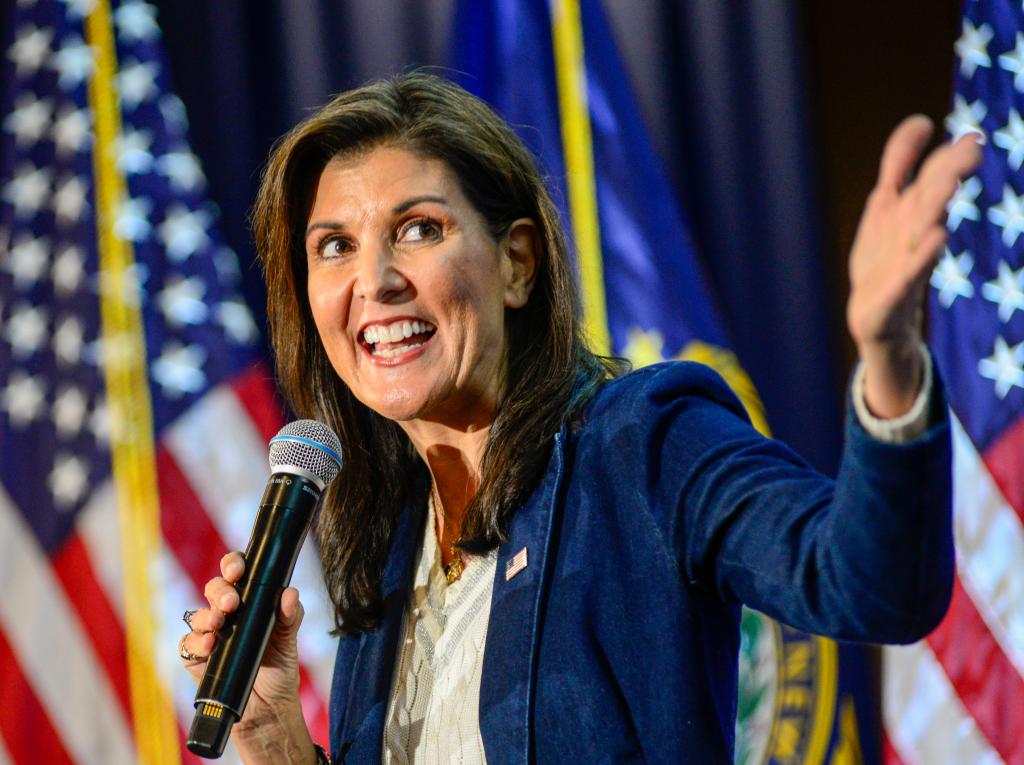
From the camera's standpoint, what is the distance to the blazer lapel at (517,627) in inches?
50.6

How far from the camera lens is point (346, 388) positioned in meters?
1.94

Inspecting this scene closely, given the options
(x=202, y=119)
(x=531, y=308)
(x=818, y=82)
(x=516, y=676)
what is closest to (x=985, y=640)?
(x=818, y=82)

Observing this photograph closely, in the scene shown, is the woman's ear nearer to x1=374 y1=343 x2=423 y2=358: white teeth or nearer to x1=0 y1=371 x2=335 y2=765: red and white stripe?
x1=374 y1=343 x2=423 y2=358: white teeth

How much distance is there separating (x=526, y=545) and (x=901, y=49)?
7.95ft

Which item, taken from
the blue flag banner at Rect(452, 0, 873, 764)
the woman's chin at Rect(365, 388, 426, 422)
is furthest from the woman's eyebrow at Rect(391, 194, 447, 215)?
the blue flag banner at Rect(452, 0, 873, 764)

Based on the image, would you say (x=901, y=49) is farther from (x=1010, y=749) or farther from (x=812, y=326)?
(x=1010, y=749)

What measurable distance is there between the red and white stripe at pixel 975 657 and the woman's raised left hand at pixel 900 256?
7.67ft

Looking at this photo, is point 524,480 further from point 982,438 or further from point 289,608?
point 982,438

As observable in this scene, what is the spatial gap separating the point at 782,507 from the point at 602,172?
7.79ft

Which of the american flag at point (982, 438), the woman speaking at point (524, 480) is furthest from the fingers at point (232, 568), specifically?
the american flag at point (982, 438)

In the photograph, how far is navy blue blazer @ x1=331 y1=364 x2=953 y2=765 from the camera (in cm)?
100

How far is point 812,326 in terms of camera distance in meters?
3.22

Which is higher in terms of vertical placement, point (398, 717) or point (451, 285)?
point (451, 285)

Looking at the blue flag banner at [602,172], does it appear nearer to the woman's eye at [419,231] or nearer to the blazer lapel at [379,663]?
the blazer lapel at [379,663]
